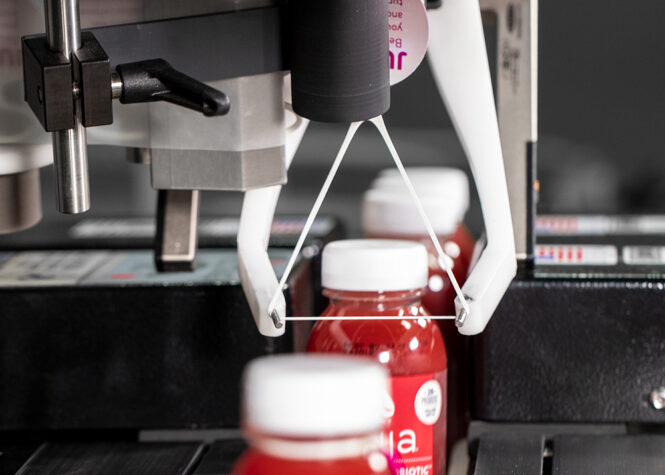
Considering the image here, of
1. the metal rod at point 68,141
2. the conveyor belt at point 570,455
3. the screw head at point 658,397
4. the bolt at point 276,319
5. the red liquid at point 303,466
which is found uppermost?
the metal rod at point 68,141

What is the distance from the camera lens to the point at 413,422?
0.70 m

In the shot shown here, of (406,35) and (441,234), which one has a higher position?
(406,35)

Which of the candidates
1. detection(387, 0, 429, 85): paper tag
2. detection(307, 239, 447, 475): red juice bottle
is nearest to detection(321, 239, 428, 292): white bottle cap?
detection(307, 239, 447, 475): red juice bottle

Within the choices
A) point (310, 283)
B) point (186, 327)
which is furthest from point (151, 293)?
point (310, 283)

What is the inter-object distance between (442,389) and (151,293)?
25cm

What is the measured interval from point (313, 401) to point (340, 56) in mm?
255

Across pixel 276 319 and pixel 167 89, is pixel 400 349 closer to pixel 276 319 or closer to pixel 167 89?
pixel 276 319

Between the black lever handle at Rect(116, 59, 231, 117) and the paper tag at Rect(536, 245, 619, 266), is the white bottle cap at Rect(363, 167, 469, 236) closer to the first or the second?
the paper tag at Rect(536, 245, 619, 266)

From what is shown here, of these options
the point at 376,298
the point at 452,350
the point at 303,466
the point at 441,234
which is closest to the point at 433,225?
the point at 441,234

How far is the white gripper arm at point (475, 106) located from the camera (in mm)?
753

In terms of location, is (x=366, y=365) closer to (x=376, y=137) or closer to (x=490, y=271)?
(x=490, y=271)

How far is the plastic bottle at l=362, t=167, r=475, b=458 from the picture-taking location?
88 cm

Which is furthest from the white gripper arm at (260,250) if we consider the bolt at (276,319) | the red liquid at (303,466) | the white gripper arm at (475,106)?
the red liquid at (303,466)

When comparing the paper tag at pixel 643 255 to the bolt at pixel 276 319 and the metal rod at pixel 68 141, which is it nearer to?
the bolt at pixel 276 319
